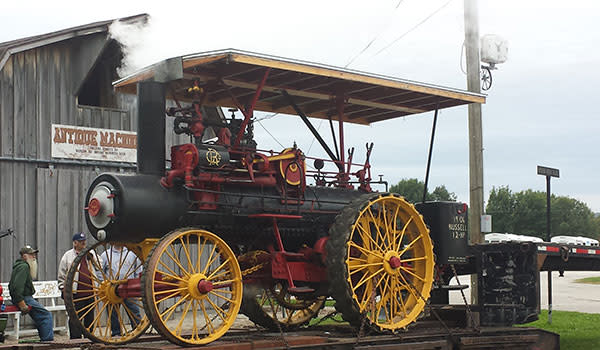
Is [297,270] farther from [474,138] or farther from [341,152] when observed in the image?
[474,138]

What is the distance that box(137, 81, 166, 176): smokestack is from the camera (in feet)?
25.3

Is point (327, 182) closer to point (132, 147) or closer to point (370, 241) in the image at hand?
point (370, 241)

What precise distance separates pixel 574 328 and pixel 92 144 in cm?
845

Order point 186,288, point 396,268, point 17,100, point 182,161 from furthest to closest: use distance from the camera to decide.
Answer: point 17,100
point 396,268
point 182,161
point 186,288

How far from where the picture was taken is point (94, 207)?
24.6 feet

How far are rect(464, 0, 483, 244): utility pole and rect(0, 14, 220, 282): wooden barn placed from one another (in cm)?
531

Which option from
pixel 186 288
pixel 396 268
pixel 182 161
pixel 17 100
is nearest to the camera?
pixel 186 288

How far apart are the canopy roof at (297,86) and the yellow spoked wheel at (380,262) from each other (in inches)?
49.0

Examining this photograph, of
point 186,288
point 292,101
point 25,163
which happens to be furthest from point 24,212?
point 186,288

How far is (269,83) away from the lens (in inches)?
342

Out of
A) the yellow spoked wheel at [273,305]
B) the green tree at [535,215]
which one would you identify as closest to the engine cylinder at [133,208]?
the yellow spoked wheel at [273,305]

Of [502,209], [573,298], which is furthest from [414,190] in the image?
[573,298]

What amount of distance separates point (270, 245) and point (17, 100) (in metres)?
7.17

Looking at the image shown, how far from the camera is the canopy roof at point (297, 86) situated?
7707mm
